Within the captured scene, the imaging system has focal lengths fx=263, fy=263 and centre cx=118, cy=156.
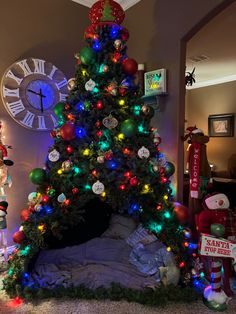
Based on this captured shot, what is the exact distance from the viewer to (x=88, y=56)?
2.14 meters

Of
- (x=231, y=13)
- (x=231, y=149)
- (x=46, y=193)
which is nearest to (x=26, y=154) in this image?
(x=46, y=193)

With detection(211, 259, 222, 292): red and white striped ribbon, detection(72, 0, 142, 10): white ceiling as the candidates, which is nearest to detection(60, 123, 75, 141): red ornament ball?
detection(211, 259, 222, 292): red and white striped ribbon

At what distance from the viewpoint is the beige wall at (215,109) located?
5988 millimetres

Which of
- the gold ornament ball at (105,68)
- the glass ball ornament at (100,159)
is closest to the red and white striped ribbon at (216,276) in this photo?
the glass ball ornament at (100,159)

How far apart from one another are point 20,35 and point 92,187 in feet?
5.99

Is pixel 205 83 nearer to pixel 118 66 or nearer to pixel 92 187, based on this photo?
pixel 118 66

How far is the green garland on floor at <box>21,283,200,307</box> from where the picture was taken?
1.96m

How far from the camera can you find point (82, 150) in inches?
85.7

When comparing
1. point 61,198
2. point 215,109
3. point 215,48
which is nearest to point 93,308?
point 61,198

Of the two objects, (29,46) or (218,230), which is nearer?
(218,230)

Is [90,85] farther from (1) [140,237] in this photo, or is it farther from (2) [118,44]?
(1) [140,237]

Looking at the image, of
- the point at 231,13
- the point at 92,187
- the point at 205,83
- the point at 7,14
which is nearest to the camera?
the point at 92,187

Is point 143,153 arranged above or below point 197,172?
above

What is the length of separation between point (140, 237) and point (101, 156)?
34.0 inches
